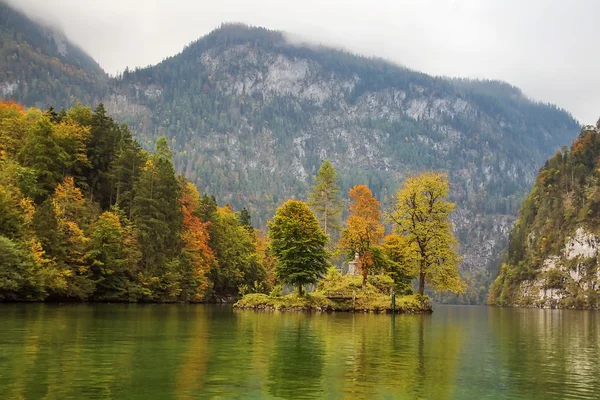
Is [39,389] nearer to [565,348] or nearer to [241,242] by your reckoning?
[565,348]

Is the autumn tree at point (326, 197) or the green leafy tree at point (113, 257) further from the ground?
the autumn tree at point (326, 197)

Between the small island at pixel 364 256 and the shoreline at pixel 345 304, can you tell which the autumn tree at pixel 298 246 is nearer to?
the small island at pixel 364 256

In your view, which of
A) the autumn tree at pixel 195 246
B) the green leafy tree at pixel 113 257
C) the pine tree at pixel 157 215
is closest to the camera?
the green leafy tree at pixel 113 257

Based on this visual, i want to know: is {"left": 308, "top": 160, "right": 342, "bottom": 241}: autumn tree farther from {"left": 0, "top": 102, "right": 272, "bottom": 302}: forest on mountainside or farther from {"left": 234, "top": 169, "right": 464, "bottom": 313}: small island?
{"left": 234, "top": 169, "right": 464, "bottom": 313}: small island

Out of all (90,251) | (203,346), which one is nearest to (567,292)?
(90,251)

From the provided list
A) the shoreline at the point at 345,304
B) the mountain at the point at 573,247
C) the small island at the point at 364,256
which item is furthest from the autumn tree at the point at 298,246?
Result: the mountain at the point at 573,247

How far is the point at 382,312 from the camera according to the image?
71.6 m

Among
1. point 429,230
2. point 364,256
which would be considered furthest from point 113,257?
point 429,230

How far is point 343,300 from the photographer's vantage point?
73938 millimetres

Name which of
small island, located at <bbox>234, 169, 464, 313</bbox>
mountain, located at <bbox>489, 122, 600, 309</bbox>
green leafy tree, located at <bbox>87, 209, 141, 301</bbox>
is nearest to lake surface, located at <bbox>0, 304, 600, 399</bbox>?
small island, located at <bbox>234, 169, 464, 313</bbox>

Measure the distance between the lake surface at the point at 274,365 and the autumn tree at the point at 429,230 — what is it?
35795 mm

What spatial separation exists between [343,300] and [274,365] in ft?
170

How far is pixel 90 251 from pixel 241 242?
151 feet

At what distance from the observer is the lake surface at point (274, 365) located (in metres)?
17.3
